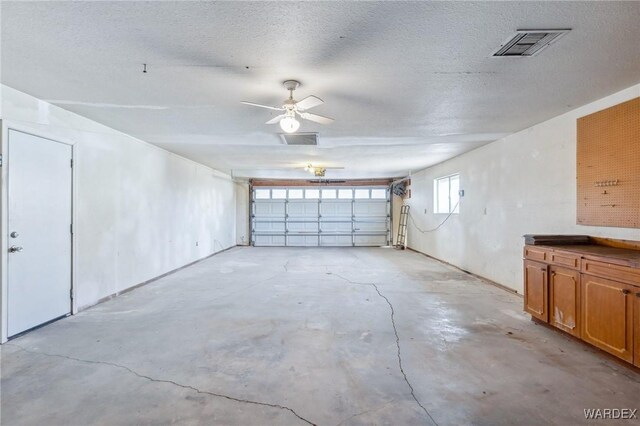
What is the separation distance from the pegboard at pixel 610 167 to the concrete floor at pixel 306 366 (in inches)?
51.0

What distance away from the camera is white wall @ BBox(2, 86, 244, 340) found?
3385 mm

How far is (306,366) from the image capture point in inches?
94.7

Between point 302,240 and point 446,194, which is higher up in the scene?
point 446,194

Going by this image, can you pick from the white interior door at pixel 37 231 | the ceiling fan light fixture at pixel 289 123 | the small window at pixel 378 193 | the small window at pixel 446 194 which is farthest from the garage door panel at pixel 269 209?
the ceiling fan light fixture at pixel 289 123

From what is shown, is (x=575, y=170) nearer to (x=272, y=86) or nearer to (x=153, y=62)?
(x=272, y=86)

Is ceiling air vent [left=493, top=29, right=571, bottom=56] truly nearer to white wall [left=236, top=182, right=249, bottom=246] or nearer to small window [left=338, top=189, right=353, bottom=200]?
small window [left=338, top=189, right=353, bottom=200]

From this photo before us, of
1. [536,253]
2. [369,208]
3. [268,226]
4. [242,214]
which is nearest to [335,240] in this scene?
[369,208]

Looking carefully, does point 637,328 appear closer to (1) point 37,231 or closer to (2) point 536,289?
(2) point 536,289

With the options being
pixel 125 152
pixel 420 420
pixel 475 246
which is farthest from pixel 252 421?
pixel 475 246

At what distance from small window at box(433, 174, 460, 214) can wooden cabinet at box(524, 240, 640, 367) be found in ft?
10.9

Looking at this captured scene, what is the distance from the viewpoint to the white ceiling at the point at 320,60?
1.80 m

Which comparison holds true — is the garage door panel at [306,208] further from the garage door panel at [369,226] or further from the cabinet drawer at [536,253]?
the cabinet drawer at [536,253]

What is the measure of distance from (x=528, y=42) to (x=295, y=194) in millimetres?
8988

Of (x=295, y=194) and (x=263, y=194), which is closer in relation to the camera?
(x=295, y=194)
